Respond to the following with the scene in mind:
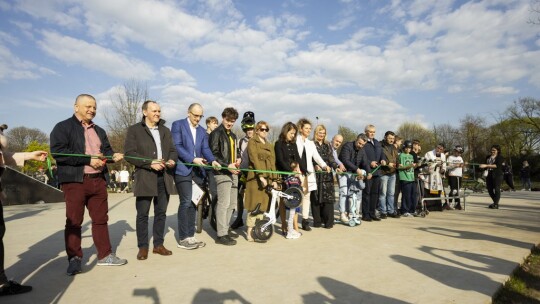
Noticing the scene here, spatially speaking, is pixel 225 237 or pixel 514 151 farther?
pixel 514 151

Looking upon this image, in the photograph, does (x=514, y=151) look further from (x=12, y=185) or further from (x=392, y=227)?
(x=12, y=185)

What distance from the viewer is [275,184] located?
19.3ft

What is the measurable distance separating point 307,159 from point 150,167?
10.4 ft

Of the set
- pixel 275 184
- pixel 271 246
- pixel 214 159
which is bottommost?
pixel 271 246

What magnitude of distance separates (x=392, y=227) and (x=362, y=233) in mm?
1007

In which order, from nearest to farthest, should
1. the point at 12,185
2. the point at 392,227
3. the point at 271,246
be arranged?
the point at 271,246
the point at 392,227
the point at 12,185

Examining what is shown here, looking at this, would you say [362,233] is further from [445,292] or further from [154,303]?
[154,303]

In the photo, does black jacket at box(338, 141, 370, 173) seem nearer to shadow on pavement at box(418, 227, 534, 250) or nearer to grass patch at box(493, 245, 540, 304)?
shadow on pavement at box(418, 227, 534, 250)

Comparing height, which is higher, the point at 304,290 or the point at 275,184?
the point at 275,184

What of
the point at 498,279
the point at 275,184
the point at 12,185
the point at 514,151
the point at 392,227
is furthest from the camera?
the point at 514,151

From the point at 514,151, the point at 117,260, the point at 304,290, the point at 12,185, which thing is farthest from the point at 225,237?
the point at 514,151

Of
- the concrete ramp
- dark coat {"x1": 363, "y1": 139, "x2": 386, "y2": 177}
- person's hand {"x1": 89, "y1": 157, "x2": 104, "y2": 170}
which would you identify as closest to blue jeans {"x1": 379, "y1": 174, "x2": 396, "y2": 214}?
dark coat {"x1": 363, "y1": 139, "x2": 386, "y2": 177}

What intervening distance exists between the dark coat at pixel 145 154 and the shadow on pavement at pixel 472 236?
4.66 metres

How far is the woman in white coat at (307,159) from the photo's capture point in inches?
260
